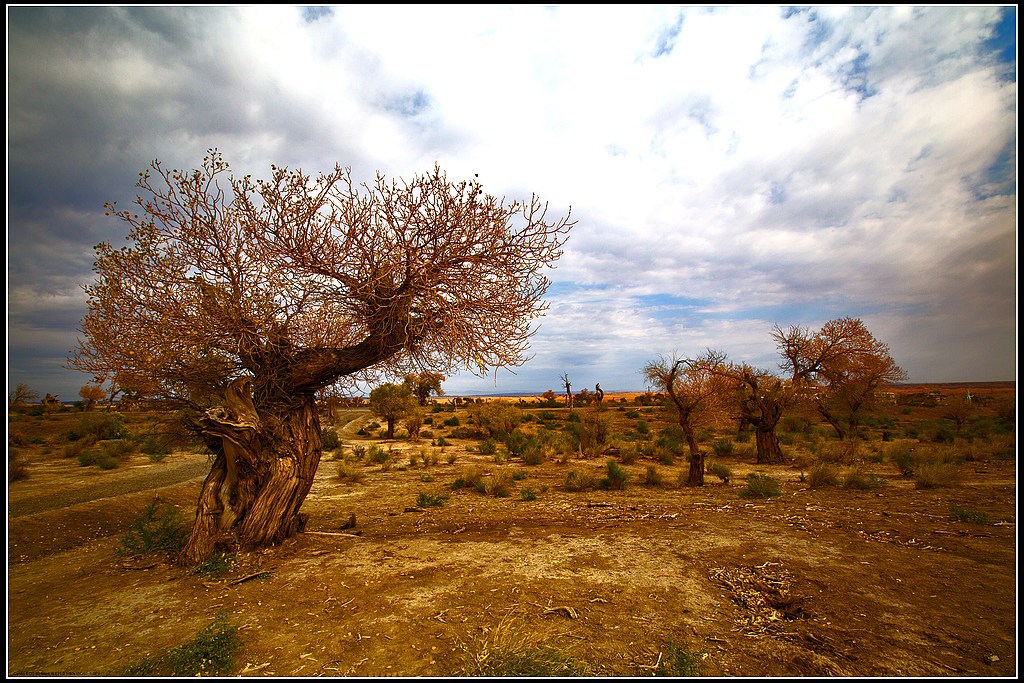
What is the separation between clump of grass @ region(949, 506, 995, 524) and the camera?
8719mm

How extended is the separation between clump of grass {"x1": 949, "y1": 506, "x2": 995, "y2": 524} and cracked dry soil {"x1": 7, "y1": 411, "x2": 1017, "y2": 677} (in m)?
0.20

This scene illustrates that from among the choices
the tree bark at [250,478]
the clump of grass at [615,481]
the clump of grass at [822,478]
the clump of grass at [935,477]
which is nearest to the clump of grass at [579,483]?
the clump of grass at [615,481]

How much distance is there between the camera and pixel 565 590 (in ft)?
20.4

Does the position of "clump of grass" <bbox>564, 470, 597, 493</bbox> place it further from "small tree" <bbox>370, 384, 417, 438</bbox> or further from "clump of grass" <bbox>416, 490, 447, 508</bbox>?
"small tree" <bbox>370, 384, 417, 438</bbox>

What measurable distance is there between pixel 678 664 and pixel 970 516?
9052 mm

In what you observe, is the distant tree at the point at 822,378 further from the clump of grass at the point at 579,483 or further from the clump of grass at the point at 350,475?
the clump of grass at the point at 350,475

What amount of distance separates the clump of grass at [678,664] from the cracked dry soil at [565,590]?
0.11 m

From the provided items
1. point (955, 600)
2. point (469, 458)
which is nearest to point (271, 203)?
point (955, 600)

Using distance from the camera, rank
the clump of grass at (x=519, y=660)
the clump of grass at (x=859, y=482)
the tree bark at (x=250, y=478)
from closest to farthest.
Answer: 1. the clump of grass at (x=519, y=660)
2. the tree bark at (x=250, y=478)
3. the clump of grass at (x=859, y=482)

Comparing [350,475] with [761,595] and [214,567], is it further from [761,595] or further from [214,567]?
[761,595]

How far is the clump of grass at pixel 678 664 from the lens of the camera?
13.6ft

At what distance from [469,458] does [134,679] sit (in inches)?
716

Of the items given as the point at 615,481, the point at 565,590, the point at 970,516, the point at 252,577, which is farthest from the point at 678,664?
the point at 615,481

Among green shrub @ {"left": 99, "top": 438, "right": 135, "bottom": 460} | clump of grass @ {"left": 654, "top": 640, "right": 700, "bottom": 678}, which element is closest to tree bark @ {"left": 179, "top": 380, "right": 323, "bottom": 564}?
clump of grass @ {"left": 654, "top": 640, "right": 700, "bottom": 678}
